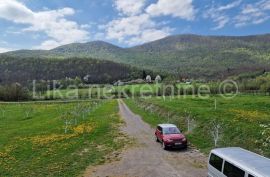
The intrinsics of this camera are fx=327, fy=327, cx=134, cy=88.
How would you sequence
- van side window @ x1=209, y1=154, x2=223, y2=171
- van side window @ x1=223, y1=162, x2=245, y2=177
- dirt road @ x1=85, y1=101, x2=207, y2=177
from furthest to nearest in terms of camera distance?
dirt road @ x1=85, y1=101, x2=207, y2=177 < van side window @ x1=209, y1=154, x2=223, y2=171 < van side window @ x1=223, y1=162, x2=245, y2=177

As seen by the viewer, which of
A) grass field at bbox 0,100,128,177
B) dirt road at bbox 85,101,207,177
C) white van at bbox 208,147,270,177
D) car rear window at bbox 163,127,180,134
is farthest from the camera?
car rear window at bbox 163,127,180,134

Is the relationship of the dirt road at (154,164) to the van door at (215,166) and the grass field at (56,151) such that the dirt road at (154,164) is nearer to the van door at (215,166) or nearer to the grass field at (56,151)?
the grass field at (56,151)

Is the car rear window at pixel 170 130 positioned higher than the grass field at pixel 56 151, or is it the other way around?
the car rear window at pixel 170 130

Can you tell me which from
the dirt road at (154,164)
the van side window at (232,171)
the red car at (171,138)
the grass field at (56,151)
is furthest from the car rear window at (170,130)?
the van side window at (232,171)

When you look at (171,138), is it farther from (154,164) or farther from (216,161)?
(216,161)

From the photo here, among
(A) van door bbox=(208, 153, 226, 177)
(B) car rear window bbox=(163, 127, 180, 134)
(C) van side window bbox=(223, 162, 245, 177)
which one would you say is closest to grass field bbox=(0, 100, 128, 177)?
(B) car rear window bbox=(163, 127, 180, 134)

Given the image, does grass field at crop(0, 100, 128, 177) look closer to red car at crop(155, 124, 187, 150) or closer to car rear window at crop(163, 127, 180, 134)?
red car at crop(155, 124, 187, 150)

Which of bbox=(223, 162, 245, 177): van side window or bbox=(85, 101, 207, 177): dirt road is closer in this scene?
bbox=(223, 162, 245, 177): van side window

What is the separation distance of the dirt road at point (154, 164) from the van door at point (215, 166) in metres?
2.98

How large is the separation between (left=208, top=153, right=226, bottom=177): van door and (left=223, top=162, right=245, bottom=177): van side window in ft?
1.64

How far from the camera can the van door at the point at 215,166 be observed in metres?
18.0

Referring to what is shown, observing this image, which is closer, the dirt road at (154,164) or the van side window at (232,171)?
the van side window at (232,171)

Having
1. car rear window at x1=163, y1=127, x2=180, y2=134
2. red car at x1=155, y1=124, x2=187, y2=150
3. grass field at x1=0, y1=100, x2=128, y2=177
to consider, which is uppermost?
car rear window at x1=163, y1=127, x2=180, y2=134

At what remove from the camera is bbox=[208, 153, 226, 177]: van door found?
18.0 meters
